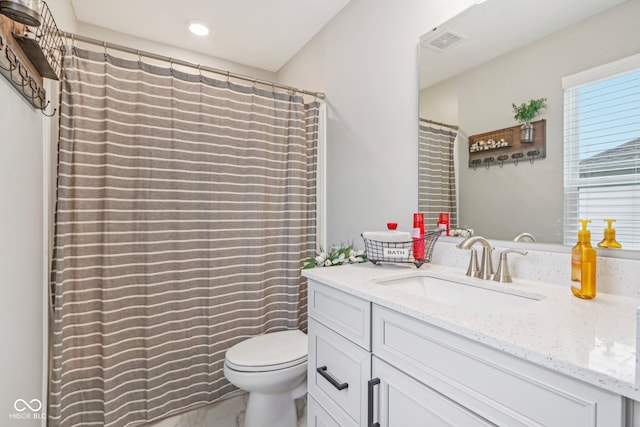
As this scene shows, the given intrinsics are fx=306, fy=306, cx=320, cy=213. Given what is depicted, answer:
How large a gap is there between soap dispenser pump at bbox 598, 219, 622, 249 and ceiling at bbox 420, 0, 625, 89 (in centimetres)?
64

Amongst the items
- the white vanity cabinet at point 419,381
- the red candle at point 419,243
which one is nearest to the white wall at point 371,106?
the red candle at point 419,243

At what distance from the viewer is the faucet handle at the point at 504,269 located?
106 centimetres

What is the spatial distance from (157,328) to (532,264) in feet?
5.76

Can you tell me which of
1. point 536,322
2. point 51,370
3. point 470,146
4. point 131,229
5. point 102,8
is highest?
point 102,8

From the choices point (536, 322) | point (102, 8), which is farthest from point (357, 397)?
point (102, 8)

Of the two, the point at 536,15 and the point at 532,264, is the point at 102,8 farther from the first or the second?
the point at 532,264

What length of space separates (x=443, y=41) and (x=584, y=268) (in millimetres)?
1066

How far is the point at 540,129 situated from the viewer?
3.44 ft

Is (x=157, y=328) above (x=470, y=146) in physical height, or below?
below

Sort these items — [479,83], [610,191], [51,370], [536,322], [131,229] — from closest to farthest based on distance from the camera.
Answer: [536,322] → [610,191] → [479,83] → [51,370] → [131,229]

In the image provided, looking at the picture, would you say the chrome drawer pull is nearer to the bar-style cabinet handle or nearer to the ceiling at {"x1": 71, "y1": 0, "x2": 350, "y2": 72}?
the bar-style cabinet handle

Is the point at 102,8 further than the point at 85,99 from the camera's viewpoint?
Yes

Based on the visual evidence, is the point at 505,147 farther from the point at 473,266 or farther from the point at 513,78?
the point at 473,266

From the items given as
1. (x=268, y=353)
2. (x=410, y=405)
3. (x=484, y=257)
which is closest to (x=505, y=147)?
(x=484, y=257)
